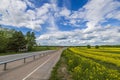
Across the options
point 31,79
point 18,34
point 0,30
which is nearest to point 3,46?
point 0,30

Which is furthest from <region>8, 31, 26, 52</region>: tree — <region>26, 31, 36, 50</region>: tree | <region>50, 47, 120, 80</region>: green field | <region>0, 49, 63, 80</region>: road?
<region>0, 49, 63, 80</region>: road

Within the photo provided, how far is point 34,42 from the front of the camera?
11731cm

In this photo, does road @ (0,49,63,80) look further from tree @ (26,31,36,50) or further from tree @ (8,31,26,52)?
tree @ (26,31,36,50)

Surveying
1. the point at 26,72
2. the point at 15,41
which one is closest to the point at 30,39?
the point at 15,41

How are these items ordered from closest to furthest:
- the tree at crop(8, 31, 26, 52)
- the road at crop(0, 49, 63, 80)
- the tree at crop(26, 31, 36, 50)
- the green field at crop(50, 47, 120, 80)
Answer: the green field at crop(50, 47, 120, 80), the road at crop(0, 49, 63, 80), the tree at crop(8, 31, 26, 52), the tree at crop(26, 31, 36, 50)

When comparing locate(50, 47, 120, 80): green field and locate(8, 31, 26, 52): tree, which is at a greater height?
locate(8, 31, 26, 52): tree

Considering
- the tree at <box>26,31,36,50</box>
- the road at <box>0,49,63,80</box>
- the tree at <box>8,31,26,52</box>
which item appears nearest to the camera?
the road at <box>0,49,63,80</box>

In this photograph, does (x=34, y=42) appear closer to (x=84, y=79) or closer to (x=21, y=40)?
(x=21, y=40)

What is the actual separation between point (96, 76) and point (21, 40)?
81564mm

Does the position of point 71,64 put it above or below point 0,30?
below

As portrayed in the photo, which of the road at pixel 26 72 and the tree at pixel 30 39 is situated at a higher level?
the tree at pixel 30 39

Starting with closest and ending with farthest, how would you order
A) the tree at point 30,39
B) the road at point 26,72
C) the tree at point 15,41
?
1. the road at point 26,72
2. the tree at point 15,41
3. the tree at point 30,39

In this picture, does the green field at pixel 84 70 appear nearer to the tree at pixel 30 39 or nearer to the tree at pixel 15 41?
the tree at pixel 15 41

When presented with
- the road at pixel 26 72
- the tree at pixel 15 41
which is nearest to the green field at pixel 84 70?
the road at pixel 26 72
